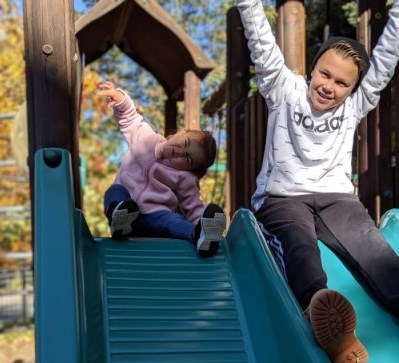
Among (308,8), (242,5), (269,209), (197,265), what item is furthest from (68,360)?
(308,8)

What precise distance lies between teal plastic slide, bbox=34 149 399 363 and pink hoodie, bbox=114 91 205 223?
0.43m

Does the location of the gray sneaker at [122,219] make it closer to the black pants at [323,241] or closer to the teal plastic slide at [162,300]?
the teal plastic slide at [162,300]

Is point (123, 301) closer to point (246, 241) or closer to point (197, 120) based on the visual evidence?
point (246, 241)

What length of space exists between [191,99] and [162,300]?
11.3 ft

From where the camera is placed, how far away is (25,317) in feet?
30.4

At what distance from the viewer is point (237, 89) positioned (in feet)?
14.3

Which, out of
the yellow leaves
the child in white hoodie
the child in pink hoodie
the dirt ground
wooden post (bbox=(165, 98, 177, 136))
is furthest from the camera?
the yellow leaves

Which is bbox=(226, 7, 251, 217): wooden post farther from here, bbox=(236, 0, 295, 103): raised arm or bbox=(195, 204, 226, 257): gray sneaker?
bbox=(195, 204, 226, 257): gray sneaker

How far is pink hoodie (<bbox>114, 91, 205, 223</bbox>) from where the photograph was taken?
2682 millimetres

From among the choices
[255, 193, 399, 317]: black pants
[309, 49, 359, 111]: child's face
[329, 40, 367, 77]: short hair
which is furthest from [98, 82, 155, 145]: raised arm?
[329, 40, 367, 77]: short hair

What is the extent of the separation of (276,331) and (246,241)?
0.45 meters

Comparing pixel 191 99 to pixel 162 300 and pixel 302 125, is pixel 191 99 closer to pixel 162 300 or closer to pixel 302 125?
pixel 302 125

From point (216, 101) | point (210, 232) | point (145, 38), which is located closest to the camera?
point (210, 232)

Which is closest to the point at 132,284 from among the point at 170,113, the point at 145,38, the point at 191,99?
the point at 191,99
